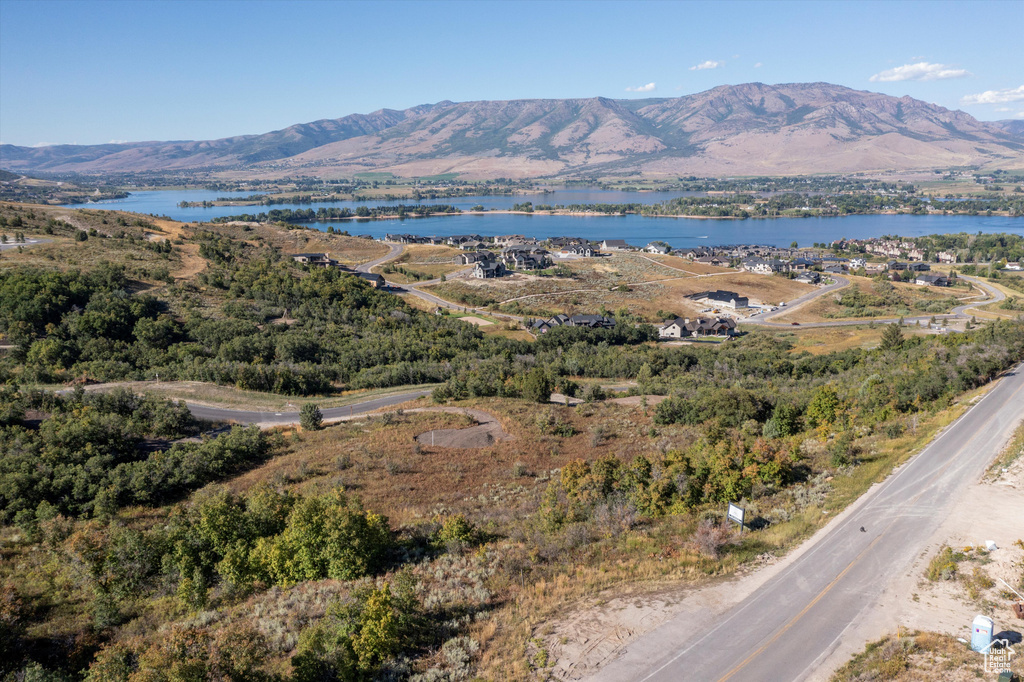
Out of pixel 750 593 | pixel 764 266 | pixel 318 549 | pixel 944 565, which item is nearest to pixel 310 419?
pixel 318 549

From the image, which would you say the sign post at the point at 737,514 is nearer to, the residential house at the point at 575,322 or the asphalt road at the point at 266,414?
the asphalt road at the point at 266,414

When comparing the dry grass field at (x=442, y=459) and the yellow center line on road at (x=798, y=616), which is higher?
the yellow center line on road at (x=798, y=616)

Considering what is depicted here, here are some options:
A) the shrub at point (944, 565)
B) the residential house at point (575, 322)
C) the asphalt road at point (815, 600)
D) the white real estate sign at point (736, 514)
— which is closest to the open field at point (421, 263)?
the residential house at point (575, 322)

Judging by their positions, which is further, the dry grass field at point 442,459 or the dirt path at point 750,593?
the dry grass field at point 442,459

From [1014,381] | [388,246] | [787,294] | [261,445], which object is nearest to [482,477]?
[261,445]

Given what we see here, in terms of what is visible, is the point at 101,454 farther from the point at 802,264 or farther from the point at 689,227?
the point at 689,227

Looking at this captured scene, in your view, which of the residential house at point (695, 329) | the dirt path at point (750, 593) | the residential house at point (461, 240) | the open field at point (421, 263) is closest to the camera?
the dirt path at point (750, 593)

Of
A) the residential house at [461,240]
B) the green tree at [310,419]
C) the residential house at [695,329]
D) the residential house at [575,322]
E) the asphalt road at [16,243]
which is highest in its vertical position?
the asphalt road at [16,243]
